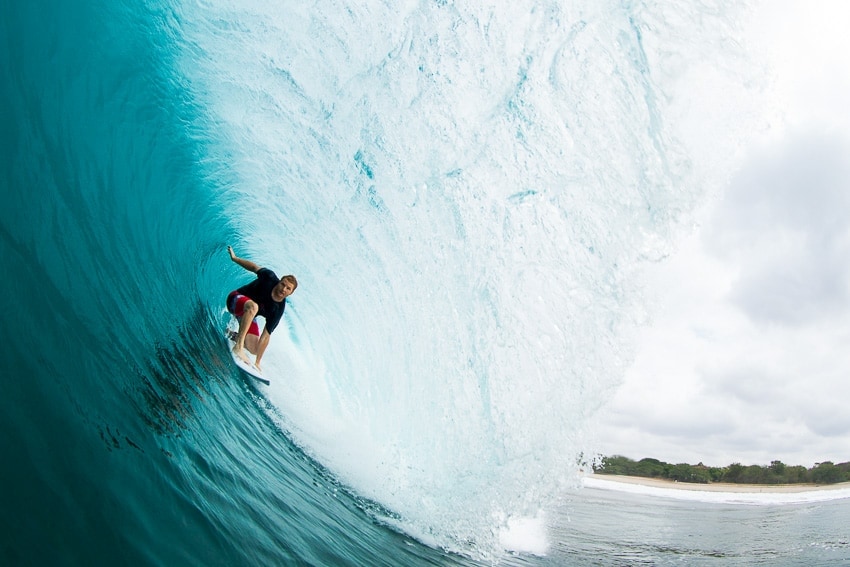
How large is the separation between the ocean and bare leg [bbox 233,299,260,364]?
0.25 m

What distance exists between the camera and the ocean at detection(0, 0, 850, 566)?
4.75m

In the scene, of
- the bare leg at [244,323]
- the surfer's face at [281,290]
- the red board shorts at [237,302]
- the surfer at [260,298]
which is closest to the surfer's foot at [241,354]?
the bare leg at [244,323]

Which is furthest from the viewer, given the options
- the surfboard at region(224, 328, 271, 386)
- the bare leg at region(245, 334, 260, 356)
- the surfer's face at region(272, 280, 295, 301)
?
the surfboard at region(224, 328, 271, 386)

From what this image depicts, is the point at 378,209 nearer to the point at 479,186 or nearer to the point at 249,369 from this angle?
the point at 479,186

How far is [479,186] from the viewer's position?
717 cm

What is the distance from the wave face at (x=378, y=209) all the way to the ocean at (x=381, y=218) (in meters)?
0.03

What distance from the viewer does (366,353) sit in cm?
919

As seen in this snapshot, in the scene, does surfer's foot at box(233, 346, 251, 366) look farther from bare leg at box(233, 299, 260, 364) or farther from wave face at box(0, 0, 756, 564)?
wave face at box(0, 0, 756, 564)

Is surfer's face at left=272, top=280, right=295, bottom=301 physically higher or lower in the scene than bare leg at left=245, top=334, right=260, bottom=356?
higher

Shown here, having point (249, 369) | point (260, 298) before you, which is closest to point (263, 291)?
point (260, 298)

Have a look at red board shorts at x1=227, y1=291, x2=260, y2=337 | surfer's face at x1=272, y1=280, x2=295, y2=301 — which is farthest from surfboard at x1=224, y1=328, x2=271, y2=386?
surfer's face at x1=272, y1=280, x2=295, y2=301

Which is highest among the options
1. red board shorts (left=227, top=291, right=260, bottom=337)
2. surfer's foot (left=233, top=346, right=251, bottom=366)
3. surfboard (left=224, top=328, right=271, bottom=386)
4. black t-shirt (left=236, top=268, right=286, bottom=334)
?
black t-shirt (left=236, top=268, right=286, bottom=334)

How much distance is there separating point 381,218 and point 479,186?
5.75 ft

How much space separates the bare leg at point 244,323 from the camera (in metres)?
6.48
